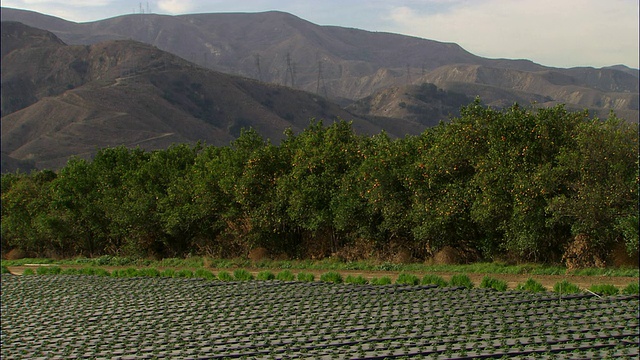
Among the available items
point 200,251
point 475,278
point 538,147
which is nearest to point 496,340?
point 475,278

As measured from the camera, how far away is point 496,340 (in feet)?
38.0

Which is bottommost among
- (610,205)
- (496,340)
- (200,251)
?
(200,251)

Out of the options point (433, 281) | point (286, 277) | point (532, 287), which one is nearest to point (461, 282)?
point (433, 281)

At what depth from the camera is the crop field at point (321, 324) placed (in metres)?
11.5

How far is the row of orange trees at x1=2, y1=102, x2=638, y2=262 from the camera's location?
19.7 metres

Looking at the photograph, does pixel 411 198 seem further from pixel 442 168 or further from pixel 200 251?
pixel 200 251

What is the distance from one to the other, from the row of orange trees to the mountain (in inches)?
2232

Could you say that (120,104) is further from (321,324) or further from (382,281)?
(321,324)

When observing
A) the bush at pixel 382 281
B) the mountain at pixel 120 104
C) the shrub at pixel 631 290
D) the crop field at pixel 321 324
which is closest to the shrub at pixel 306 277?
the crop field at pixel 321 324

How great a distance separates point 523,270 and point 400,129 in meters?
110

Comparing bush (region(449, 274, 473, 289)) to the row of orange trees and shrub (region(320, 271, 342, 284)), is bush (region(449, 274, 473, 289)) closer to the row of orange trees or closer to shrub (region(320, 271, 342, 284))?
shrub (region(320, 271, 342, 284))

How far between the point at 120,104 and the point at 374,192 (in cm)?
9261

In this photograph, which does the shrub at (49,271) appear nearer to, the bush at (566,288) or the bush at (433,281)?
the bush at (433,281)

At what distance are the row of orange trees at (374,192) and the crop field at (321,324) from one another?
200 inches
